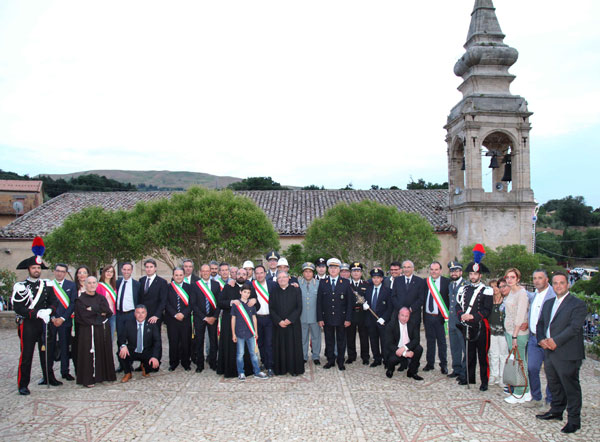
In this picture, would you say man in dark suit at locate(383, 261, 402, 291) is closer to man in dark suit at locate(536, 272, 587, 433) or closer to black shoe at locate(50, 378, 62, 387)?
man in dark suit at locate(536, 272, 587, 433)

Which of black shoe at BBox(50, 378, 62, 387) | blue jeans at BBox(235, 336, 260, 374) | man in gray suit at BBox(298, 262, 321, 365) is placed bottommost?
black shoe at BBox(50, 378, 62, 387)

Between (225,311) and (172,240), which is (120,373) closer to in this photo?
(225,311)

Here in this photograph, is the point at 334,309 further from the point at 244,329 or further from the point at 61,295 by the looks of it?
the point at 61,295

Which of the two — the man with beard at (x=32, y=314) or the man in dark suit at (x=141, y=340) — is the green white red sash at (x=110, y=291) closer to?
the man in dark suit at (x=141, y=340)

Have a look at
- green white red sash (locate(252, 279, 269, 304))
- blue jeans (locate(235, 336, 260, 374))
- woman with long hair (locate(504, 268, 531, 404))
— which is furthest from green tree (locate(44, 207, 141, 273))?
woman with long hair (locate(504, 268, 531, 404))

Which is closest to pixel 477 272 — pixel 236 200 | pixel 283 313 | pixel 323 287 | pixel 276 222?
pixel 323 287

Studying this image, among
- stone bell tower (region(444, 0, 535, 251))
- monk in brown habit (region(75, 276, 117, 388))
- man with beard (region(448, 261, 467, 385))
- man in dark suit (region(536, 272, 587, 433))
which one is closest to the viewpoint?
man in dark suit (region(536, 272, 587, 433))

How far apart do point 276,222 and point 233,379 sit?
14.3 meters

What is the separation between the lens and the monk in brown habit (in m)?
7.65

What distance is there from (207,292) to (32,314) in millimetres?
2902

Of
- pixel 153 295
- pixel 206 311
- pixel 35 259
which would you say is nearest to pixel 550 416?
pixel 206 311

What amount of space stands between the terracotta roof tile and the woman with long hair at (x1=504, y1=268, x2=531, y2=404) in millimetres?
13741

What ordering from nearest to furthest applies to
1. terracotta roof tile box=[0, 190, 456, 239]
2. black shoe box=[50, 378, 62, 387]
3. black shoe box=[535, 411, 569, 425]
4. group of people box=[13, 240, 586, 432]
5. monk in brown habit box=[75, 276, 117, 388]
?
black shoe box=[535, 411, 569, 425] < group of people box=[13, 240, 586, 432] < monk in brown habit box=[75, 276, 117, 388] < black shoe box=[50, 378, 62, 387] < terracotta roof tile box=[0, 190, 456, 239]

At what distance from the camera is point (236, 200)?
14656mm
